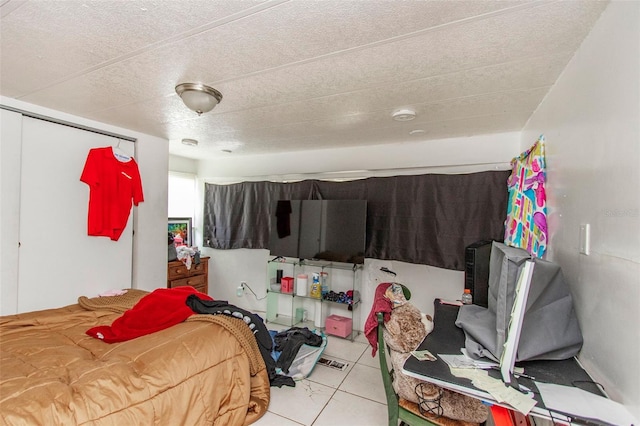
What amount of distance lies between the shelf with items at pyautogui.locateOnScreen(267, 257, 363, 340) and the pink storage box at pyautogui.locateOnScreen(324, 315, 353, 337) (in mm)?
58

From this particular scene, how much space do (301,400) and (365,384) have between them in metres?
0.57

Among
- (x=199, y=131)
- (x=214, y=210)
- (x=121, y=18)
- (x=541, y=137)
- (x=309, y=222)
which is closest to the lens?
(x=121, y=18)

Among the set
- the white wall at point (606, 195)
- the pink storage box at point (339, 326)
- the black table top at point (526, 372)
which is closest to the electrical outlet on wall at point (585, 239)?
the white wall at point (606, 195)

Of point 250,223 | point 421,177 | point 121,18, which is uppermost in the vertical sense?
point 121,18

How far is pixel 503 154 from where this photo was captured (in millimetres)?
2803

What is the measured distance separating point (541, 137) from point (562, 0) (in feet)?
3.18

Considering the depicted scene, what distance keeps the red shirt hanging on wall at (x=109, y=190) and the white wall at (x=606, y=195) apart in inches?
134

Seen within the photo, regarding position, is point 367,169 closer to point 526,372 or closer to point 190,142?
point 190,142

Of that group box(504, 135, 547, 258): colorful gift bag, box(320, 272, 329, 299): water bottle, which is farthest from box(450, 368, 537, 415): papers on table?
box(320, 272, 329, 299): water bottle

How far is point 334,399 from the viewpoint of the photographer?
2.21 m

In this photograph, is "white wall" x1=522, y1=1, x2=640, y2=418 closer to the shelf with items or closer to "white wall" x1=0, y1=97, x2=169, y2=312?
the shelf with items

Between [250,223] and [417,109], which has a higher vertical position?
[417,109]

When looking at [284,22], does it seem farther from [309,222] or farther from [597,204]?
[309,222]

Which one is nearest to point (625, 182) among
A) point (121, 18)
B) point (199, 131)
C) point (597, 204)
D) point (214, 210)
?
point (597, 204)
